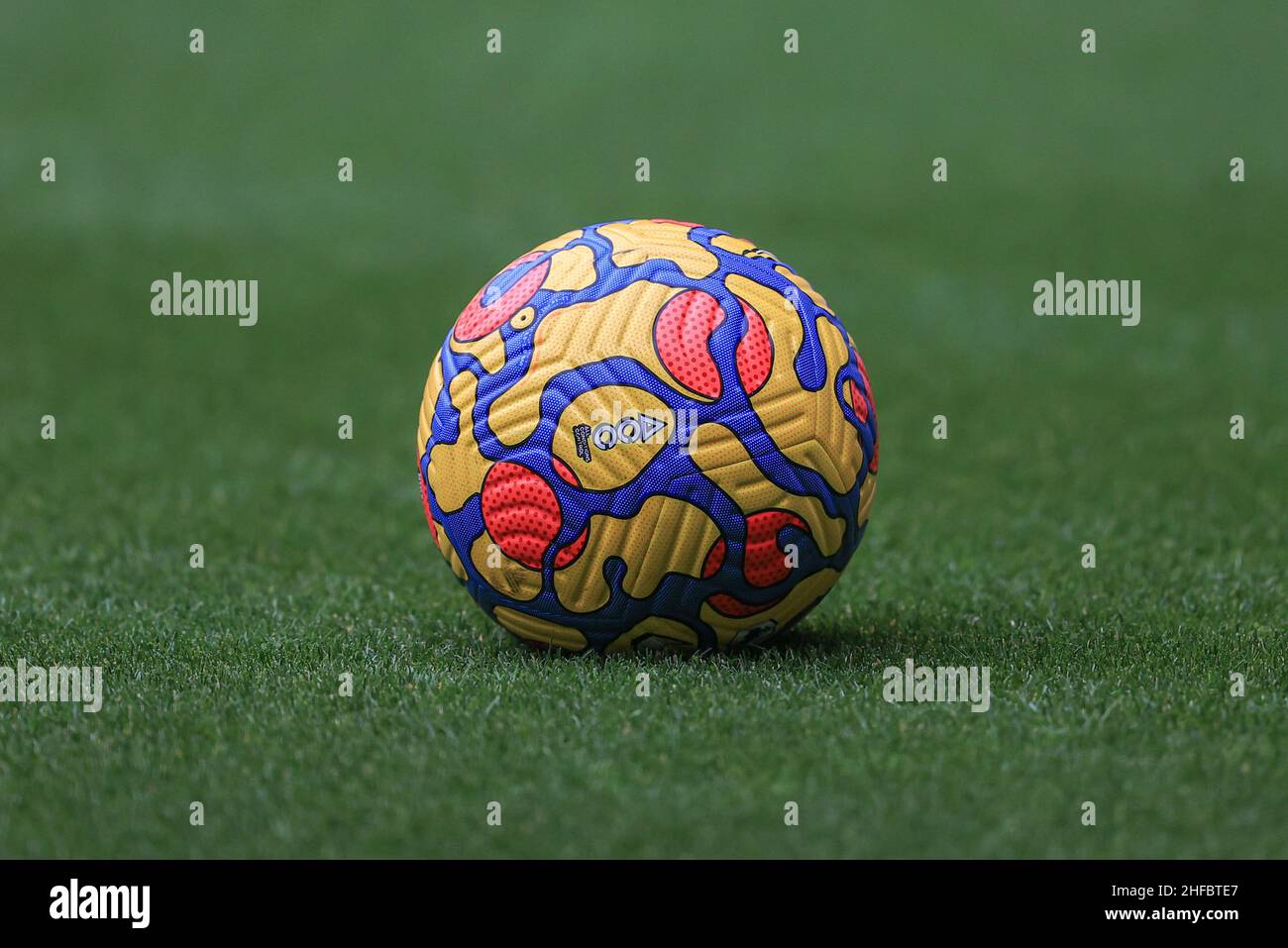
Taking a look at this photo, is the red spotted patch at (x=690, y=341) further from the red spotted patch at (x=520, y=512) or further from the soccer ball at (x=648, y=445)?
the red spotted patch at (x=520, y=512)

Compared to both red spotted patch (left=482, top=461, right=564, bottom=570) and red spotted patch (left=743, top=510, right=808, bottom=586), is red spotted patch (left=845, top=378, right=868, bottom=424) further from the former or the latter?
red spotted patch (left=482, top=461, right=564, bottom=570)

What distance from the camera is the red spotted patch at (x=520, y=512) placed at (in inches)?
247

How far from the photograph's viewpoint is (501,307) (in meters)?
6.50

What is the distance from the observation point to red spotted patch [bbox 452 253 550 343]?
646cm

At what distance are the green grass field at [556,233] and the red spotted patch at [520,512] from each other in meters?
0.54

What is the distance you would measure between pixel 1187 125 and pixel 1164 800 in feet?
69.3

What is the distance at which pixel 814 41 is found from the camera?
26.3m

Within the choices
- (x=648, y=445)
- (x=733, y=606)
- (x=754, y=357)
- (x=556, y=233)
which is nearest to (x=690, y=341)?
(x=754, y=357)

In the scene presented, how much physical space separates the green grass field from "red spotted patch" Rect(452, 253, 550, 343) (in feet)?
4.73

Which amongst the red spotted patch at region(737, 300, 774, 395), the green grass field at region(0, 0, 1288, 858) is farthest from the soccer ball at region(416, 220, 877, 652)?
the green grass field at region(0, 0, 1288, 858)

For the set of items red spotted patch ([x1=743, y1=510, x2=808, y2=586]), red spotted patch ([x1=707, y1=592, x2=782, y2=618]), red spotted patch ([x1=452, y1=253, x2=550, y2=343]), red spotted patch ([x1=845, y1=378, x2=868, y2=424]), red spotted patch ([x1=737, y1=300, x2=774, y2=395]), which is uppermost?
red spotted patch ([x1=452, y1=253, x2=550, y2=343])

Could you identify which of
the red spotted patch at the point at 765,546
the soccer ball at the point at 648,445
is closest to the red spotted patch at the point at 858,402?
the soccer ball at the point at 648,445

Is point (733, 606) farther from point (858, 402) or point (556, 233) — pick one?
point (556, 233)
